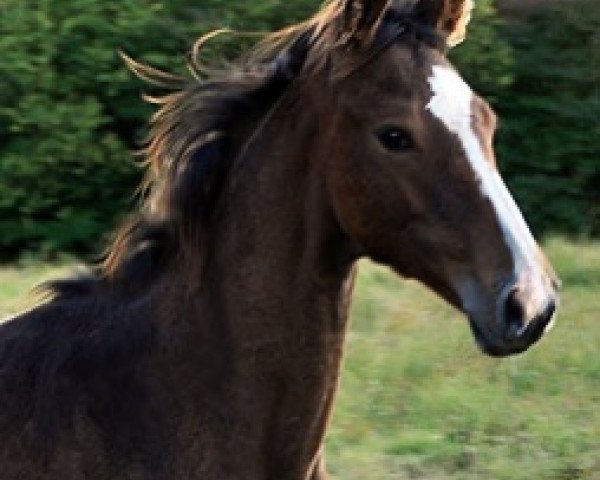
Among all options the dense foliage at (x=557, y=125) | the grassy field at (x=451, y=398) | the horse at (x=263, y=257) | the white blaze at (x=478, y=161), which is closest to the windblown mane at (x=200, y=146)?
the horse at (x=263, y=257)

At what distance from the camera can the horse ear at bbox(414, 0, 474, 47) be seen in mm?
3607

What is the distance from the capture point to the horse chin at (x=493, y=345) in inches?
130

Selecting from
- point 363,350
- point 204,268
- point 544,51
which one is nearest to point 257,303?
point 204,268

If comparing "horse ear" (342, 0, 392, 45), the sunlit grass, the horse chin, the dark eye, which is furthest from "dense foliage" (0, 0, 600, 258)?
the horse chin

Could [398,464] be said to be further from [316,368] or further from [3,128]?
[3,128]

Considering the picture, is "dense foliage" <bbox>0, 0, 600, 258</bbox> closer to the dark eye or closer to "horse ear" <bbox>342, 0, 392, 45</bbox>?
"horse ear" <bbox>342, 0, 392, 45</bbox>

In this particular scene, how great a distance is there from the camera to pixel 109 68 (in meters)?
10.9

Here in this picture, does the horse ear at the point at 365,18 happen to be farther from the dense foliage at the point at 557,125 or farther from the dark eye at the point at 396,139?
the dense foliage at the point at 557,125

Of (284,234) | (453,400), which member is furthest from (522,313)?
(453,400)

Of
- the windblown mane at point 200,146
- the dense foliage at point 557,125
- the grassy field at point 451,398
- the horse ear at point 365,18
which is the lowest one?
the dense foliage at point 557,125

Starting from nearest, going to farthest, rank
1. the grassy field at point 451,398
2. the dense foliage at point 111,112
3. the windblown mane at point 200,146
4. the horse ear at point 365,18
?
the horse ear at point 365,18 → the windblown mane at point 200,146 → the grassy field at point 451,398 → the dense foliage at point 111,112

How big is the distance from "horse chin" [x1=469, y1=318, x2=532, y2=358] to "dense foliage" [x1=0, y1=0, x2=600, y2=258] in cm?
725

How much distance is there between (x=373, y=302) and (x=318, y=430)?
4420mm

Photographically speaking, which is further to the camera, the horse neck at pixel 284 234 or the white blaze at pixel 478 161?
the horse neck at pixel 284 234
